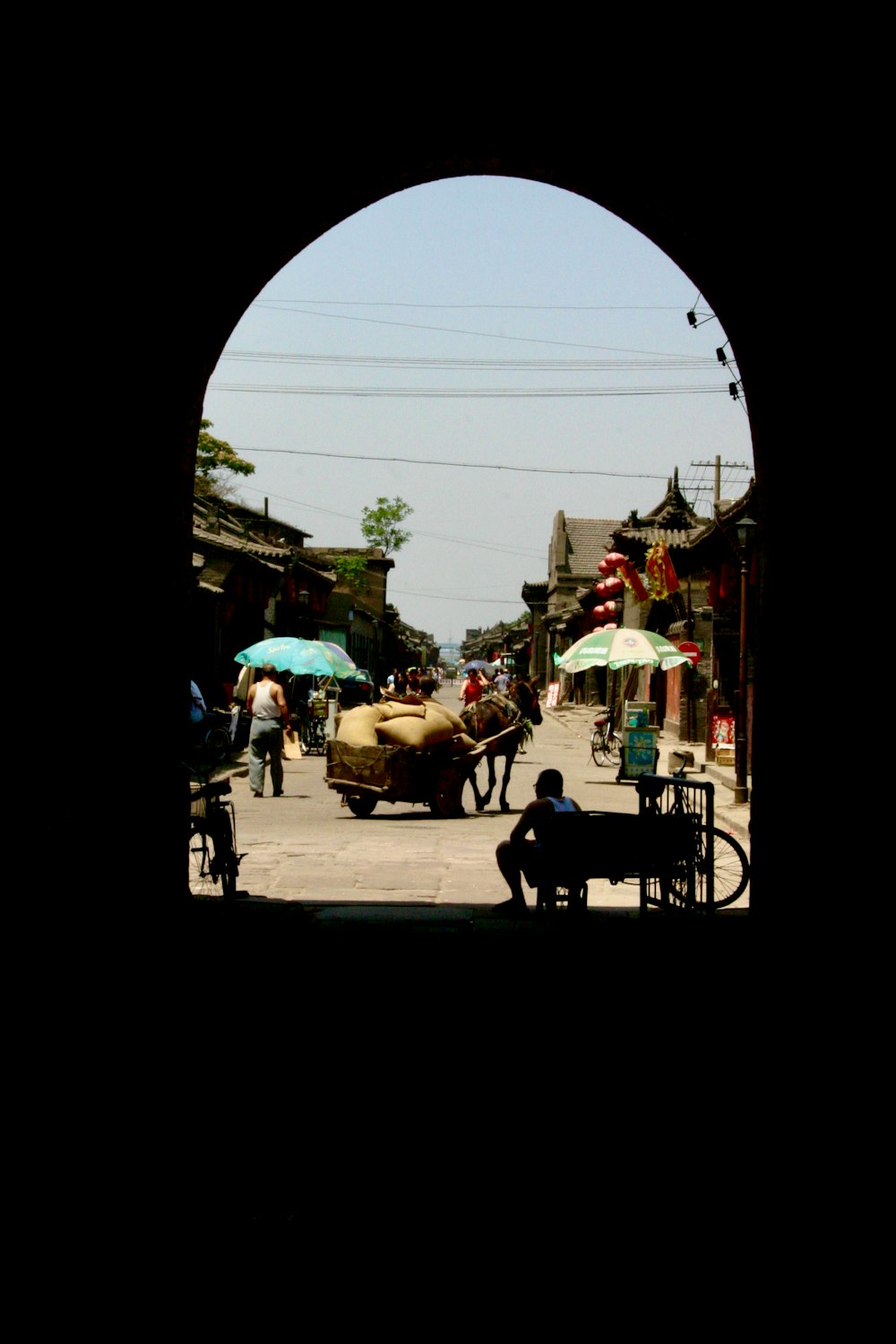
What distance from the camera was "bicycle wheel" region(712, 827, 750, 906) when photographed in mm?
8391

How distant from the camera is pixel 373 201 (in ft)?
20.5

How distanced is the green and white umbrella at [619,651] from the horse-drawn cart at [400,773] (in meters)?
4.61

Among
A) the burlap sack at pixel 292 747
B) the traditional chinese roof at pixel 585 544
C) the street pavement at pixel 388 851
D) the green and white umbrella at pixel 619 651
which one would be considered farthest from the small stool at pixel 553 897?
the traditional chinese roof at pixel 585 544

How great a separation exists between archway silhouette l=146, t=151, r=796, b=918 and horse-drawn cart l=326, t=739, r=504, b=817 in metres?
6.86

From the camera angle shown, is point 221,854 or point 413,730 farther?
point 413,730

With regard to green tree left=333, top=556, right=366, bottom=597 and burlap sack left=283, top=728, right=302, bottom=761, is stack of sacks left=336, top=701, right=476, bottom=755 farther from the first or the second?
green tree left=333, top=556, right=366, bottom=597

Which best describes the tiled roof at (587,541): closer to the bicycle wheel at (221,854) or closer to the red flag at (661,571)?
the red flag at (661,571)

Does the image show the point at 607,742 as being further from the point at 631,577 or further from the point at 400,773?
the point at 400,773

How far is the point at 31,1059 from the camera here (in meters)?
4.88

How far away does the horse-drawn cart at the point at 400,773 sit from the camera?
43.5ft

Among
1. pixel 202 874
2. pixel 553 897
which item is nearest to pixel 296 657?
pixel 202 874

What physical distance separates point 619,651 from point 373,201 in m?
12.7

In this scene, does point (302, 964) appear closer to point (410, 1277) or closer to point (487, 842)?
point (410, 1277)

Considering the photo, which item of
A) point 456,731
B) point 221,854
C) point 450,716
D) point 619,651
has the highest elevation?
point 619,651
